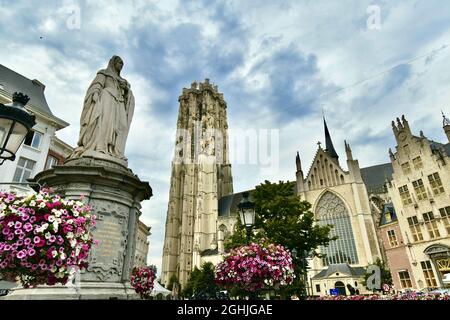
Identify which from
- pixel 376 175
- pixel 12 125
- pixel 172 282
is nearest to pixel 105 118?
pixel 12 125

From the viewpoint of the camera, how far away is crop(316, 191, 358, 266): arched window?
123 feet

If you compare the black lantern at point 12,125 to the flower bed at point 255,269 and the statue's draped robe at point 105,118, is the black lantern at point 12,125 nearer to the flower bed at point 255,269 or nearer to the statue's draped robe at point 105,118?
the statue's draped robe at point 105,118

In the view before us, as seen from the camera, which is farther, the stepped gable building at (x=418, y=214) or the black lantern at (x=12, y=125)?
the stepped gable building at (x=418, y=214)

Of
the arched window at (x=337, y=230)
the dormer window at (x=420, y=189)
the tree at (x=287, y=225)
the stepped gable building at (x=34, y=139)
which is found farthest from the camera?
the arched window at (x=337, y=230)

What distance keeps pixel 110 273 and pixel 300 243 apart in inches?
650

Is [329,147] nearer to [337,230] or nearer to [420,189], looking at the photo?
[337,230]

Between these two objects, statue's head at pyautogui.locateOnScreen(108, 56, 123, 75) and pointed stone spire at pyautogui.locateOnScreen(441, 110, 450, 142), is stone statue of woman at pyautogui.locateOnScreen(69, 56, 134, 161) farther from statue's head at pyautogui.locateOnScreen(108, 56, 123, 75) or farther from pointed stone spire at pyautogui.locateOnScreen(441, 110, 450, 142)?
pointed stone spire at pyautogui.locateOnScreen(441, 110, 450, 142)

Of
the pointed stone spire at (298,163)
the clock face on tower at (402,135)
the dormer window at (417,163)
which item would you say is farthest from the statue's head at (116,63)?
the pointed stone spire at (298,163)

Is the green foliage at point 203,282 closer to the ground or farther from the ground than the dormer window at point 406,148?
closer to the ground

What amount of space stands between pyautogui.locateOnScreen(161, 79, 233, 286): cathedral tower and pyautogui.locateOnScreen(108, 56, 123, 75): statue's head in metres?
47.3

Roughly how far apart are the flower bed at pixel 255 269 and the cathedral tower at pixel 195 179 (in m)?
45.9

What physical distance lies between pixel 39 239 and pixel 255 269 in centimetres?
518

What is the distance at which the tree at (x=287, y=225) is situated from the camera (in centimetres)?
1917

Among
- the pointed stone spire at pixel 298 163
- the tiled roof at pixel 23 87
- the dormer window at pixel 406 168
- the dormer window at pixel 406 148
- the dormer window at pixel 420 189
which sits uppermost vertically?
the pointed stone spire at pixel 298 163
